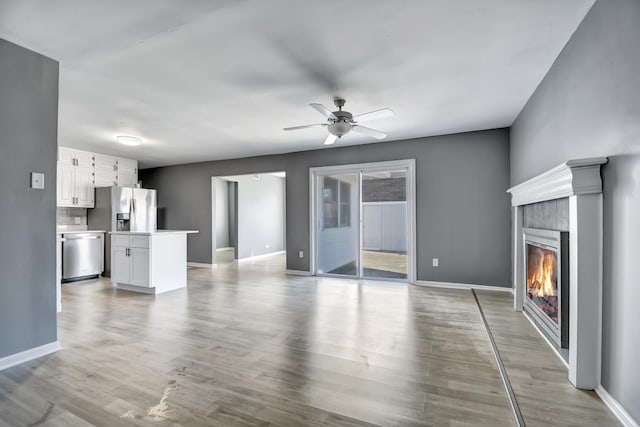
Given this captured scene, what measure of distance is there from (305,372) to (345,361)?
338 mm

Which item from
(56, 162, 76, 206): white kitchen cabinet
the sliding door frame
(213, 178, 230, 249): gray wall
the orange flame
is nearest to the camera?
the orange flame

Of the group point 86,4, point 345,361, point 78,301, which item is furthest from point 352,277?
point 86,4

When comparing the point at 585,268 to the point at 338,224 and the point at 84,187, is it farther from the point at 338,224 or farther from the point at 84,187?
the point at 84,187

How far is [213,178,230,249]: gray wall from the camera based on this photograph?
9609 mm

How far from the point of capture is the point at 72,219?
604 centimetres

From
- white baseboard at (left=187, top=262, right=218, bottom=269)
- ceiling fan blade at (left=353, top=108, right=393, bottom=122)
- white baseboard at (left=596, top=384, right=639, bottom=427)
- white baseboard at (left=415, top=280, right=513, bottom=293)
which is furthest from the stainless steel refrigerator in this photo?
white baseboard at (left=596, top=384, right=639, bottom=427)

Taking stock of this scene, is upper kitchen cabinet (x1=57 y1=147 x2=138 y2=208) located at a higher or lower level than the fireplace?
higher

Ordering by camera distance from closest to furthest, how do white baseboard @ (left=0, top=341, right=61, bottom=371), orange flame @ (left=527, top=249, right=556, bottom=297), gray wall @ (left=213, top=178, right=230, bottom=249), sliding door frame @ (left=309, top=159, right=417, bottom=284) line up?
1. white baseboard @ (left=0, top=341, right=61, bottom=371)
2. orange flame @ (left=527, top=249, right=556, bottom=297)
3. sliding door frame @ (left=309, top=159, right=417, bottom=284)
4. gray wall @ (left=213, top=178, right=230, bottom=249)

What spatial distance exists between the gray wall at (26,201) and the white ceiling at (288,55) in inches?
10.0

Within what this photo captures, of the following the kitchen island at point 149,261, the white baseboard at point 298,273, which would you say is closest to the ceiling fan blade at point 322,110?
the kitchen island at point 149,261

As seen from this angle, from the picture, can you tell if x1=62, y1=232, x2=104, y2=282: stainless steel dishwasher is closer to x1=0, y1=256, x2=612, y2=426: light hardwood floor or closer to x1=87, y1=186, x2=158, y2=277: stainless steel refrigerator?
x1=87, y1=186, x2=158, y2=277: stainless steel refrigerator

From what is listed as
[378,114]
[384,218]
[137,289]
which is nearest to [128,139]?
[137,289]

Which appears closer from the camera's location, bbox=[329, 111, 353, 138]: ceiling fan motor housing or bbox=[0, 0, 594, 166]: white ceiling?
bbox=[0, 0, 594, 166]: white ceiling

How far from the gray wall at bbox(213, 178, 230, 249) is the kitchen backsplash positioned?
3701mm
